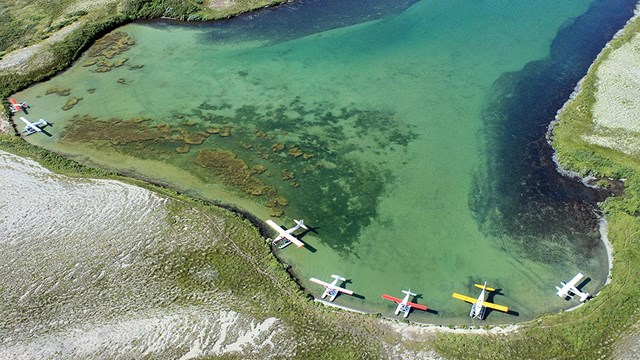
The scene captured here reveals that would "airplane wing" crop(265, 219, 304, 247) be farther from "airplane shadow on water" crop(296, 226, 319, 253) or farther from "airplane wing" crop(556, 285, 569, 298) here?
"airplane wing" crop(556, 285, 569, 298)

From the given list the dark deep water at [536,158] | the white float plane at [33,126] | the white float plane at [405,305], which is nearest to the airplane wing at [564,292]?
the dark deep water at [536,158]

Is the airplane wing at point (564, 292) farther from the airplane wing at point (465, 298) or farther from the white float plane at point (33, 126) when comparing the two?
the white float plane at point (33, 126)

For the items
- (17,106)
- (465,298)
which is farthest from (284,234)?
(17,106)

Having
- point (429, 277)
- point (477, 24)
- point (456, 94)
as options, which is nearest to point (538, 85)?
point (456, 94)

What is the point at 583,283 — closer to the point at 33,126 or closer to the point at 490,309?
the point at 490,309

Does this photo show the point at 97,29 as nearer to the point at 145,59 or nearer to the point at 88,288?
the point at 145,59

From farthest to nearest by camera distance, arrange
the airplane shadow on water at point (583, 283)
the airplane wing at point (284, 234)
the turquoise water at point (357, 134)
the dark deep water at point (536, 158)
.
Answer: the dark deep water at point (536, 158) < the airplane wing at point (284, 234) < the turquoise water at point (357, 134) < the airplane shadow on water at point (583, 283)

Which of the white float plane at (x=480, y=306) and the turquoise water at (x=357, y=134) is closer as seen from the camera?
the white float plane at (x=480, y=306)
